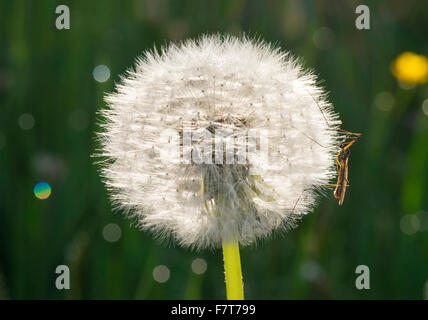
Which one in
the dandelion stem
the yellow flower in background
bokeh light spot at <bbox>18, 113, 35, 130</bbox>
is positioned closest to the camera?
the dandelion stem

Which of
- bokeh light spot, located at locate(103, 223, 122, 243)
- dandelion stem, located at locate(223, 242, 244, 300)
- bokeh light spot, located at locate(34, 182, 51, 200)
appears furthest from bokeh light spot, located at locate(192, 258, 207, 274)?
dandelion stem, located at locate(223, 242, 244, 300)

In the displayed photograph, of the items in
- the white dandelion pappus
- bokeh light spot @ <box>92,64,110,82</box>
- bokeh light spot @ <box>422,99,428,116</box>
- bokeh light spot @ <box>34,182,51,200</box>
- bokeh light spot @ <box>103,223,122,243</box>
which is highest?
bokeh light spot @ <box>92,64,110,82</box>

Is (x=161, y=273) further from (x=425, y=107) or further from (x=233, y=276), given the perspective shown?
(x=425, y=107)

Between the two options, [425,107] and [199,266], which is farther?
[425,107]

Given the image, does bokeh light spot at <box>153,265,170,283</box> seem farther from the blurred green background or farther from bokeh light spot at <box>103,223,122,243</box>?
bokeh light spot at <box>103,223,122,243</box>

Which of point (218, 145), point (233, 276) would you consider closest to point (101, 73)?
point (218, 145)

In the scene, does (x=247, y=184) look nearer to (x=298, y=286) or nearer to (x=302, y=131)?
(x=302, y=131)

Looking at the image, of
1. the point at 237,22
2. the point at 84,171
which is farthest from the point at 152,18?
the point at 84,171
